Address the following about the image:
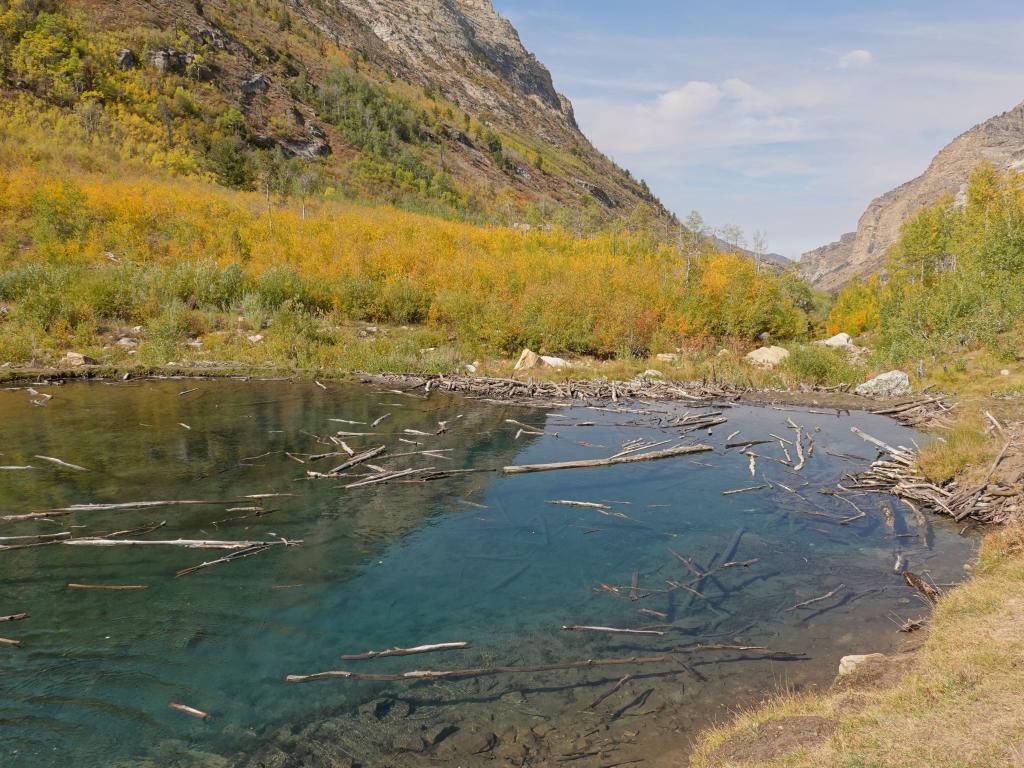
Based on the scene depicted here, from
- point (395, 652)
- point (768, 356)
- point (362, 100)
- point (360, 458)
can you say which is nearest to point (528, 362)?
point (768, 356)

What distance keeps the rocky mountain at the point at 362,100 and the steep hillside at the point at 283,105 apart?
0.30m

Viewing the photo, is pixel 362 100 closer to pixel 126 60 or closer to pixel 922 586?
pixel 126 60

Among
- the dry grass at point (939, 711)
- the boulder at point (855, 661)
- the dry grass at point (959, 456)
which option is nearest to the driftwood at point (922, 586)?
the dry grass at point (939, 711)

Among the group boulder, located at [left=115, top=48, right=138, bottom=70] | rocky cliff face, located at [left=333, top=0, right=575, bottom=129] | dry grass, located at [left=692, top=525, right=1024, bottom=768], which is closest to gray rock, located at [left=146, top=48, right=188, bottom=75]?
boulder, located at [left=115, top=48, right=138, bottom=70]

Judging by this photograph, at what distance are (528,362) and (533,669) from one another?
21.3 meters

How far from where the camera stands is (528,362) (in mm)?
27453

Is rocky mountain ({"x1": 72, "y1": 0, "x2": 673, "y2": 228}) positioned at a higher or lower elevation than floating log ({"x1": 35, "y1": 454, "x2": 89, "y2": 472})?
higher

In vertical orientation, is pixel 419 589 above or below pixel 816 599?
below

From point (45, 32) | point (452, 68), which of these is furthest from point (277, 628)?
point (452, 68)

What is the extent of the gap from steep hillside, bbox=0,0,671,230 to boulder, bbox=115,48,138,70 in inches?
5.3

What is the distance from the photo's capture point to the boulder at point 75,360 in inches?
901

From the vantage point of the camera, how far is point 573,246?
4559cm

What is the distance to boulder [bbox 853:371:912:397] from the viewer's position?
77.3 ft

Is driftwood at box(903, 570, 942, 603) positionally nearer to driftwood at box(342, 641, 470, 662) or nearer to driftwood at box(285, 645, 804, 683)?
driftwood at box(285, 645, 804, 683)
